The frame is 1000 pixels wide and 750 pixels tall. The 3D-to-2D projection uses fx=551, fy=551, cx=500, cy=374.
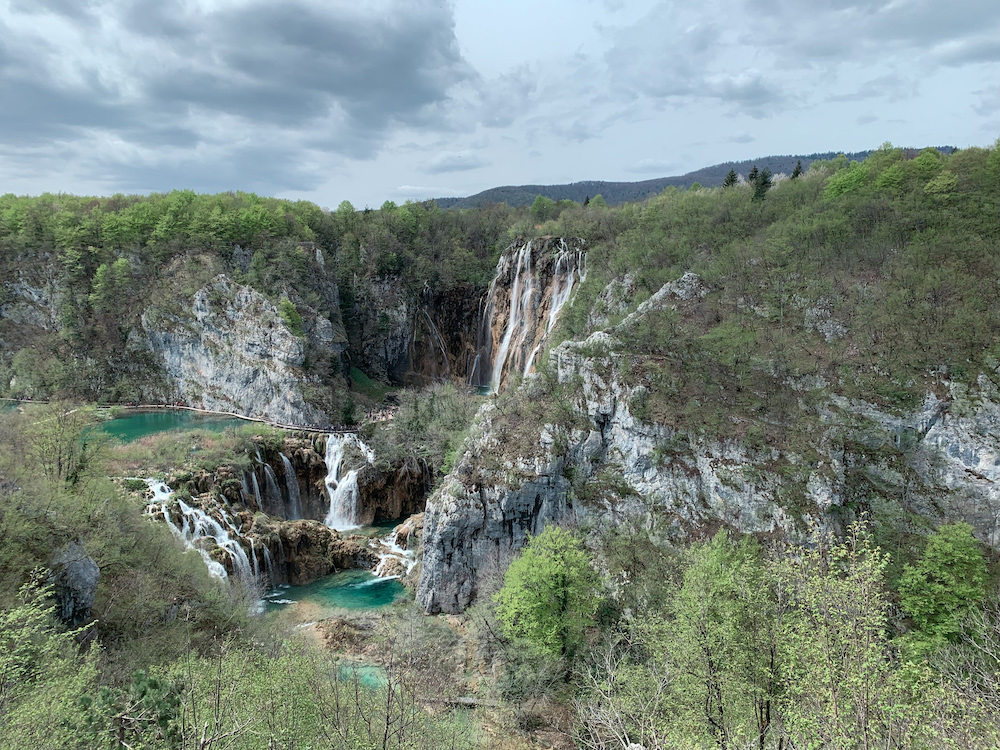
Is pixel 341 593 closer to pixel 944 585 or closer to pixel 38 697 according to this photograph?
pixel 38 697

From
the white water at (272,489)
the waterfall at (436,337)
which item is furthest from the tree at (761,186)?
the white water at (272,489)

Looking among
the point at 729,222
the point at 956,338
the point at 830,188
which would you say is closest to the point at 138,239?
the point at 729,222

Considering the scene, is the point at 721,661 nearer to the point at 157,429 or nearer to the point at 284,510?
the point at 284,510

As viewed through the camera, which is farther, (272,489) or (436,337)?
(436,337)

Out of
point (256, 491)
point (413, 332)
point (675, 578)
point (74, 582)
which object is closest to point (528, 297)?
point (413, 332)

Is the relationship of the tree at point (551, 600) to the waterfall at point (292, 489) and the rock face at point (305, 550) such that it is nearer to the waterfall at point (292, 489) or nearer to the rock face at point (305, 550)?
the rock face at point (305, 550)

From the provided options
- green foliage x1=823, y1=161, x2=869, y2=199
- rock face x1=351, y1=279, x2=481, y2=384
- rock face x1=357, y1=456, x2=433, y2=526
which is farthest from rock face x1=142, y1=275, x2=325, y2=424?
green foliage x1=823, y1=161, x2=869, y2=199
